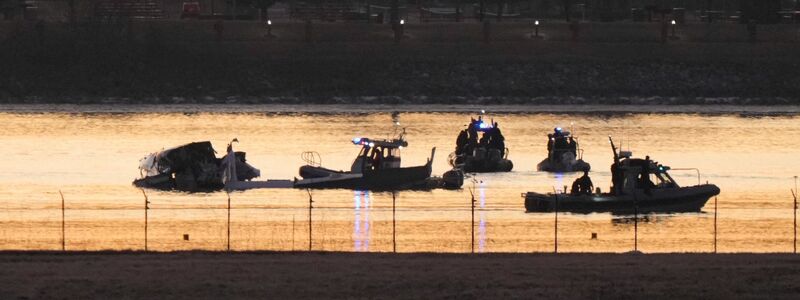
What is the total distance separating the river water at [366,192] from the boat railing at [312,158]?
1.36ft

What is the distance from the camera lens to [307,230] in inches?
1582

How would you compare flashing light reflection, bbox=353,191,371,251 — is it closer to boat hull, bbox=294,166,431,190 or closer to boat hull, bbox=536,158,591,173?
boat hull, bbox=294,166,431,190

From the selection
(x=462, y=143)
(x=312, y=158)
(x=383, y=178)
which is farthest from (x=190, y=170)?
(x=462, y=143)

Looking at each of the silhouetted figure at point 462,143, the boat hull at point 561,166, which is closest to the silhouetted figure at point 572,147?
the boat hull at point 561,166

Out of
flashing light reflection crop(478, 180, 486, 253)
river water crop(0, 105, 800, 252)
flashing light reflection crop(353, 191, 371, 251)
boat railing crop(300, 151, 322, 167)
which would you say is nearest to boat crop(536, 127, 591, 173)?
river water crop(0, 105, 800, 252)

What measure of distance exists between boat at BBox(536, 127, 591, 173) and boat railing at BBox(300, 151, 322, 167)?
6.59 metres

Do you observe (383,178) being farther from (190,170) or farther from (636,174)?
(636,174)

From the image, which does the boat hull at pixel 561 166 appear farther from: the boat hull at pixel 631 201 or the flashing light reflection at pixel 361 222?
the boat hull at pixel 631 201

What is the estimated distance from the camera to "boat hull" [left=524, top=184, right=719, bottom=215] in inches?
1758

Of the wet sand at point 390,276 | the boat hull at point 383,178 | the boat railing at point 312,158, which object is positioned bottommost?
the boat railing at point 312,158

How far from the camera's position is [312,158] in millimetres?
58938

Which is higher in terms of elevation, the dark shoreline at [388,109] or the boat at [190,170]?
the boat at [190,170]

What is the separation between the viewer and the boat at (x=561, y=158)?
56.9 meters

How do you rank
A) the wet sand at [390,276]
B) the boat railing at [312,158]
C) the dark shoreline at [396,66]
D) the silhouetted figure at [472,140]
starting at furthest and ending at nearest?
the dark shoreline at [396,66] → the silhouetted figure at [472,140] → the boat railing at [312,158] → the wet sand at [390,276]
